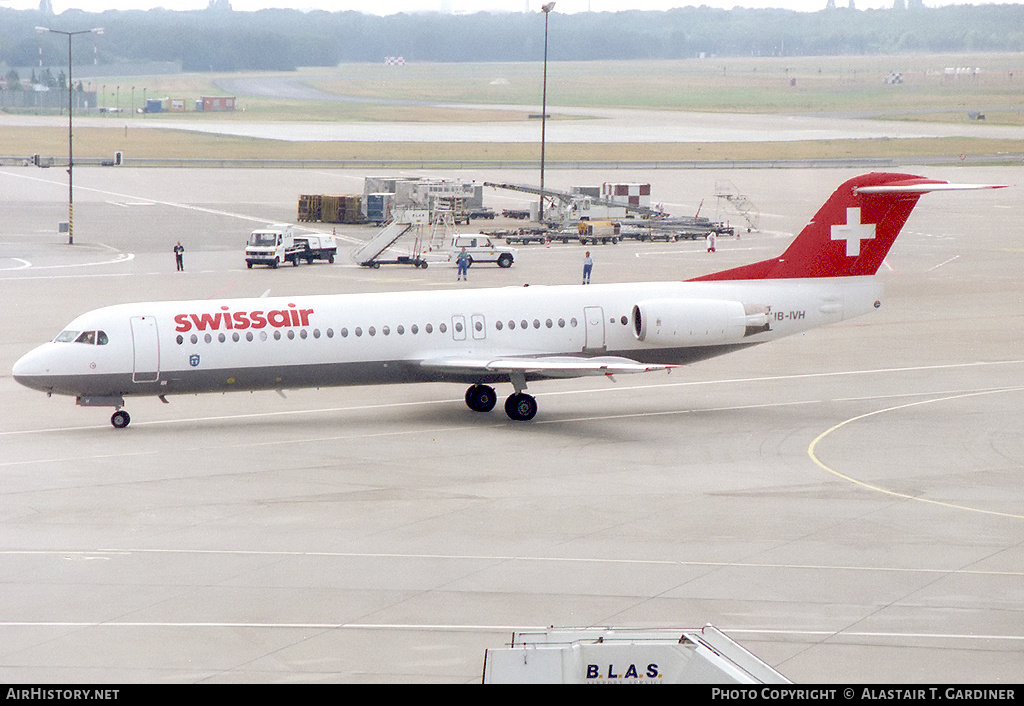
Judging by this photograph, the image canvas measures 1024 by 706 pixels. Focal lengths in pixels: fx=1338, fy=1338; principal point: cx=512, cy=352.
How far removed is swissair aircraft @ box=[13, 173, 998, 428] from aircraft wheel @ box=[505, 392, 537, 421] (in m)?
0.03

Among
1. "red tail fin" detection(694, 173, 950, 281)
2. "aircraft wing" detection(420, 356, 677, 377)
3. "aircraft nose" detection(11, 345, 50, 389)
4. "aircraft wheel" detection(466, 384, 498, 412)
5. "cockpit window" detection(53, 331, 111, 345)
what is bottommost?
"aircraft wheel" detection(466, 384, 498, 412)

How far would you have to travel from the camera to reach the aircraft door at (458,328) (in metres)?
33.1

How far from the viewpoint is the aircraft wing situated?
30969mm

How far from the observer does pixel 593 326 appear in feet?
111

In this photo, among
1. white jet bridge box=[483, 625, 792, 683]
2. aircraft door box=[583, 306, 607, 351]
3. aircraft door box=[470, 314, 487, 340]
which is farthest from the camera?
aircraft door box=[583, 306, 607, 351]

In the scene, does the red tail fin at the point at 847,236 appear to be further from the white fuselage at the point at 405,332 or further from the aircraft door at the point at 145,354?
the aircraft door at the point at 145,354

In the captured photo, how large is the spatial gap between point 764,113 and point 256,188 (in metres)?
82.1

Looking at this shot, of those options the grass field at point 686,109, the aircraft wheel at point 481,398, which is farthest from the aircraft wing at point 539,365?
the grass field at point 686,109

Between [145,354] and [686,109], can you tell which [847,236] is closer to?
[145,354]

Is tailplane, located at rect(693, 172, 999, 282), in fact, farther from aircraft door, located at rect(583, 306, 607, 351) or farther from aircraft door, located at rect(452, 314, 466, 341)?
aircraft door, located at rect(452, 314, 466, 341)

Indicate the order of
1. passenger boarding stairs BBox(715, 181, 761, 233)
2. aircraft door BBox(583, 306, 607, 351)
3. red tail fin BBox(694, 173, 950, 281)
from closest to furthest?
aircraft door BBox(583, 306, 607, 351), red tail fin BBox(694, 173, 950, 281), passenger boarding stairs BBox(715, 181, 761, 233)

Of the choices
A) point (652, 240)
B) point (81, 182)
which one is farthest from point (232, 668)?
point (81, 182)

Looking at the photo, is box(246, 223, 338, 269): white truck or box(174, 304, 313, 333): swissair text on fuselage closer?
box(174, 304, 313, 333): swissair text on fuselage

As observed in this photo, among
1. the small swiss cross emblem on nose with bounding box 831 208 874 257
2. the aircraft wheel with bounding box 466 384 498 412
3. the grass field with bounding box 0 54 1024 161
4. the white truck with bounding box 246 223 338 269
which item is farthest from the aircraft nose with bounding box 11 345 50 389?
the grass field with bounding box 0 54 1024 161
